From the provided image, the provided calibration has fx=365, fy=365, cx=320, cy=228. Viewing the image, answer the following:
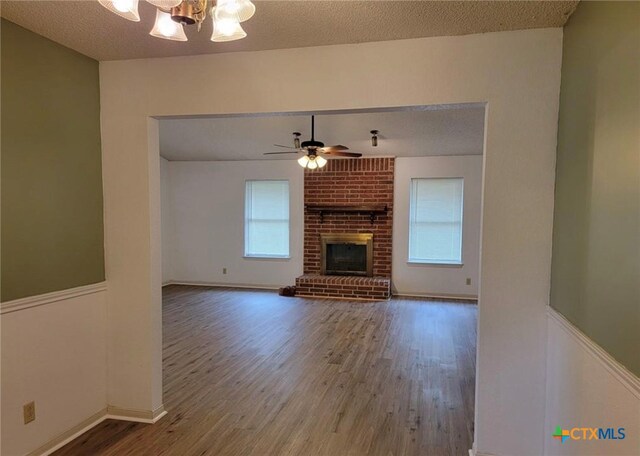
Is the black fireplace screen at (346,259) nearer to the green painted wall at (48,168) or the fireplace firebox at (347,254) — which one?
the fireplace firebox at (347,254)

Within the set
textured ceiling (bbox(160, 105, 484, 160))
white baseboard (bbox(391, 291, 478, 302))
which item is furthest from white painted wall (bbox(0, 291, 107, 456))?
white baseboard (bbox(391, 291, 478, 302))

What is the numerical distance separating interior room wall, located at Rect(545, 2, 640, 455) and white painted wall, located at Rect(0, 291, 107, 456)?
2802 mm

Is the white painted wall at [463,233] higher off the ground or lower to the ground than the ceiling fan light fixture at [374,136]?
lower

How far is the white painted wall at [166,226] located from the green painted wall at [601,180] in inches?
270

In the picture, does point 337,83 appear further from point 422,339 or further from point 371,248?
point 371,248

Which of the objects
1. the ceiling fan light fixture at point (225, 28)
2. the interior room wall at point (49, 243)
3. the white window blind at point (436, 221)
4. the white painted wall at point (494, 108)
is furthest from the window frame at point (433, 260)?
the ceiling fan light fixture at point (225, 28)

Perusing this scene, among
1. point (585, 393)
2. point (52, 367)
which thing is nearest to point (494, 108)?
point (585, 393)

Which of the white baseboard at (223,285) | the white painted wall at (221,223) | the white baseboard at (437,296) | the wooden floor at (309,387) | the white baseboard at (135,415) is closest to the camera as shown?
the wooden floor at (309,387)

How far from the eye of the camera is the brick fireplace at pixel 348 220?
636 cm

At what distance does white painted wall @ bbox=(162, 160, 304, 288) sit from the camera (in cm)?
687

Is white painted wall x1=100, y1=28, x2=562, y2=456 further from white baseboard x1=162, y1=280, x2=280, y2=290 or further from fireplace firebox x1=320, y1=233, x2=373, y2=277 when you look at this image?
white baseboard x1=162, y1=280, x2=280, y2=290

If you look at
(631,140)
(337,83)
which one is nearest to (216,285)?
(337,83)

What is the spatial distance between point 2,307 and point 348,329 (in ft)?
11.3

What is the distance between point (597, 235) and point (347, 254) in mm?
5346
